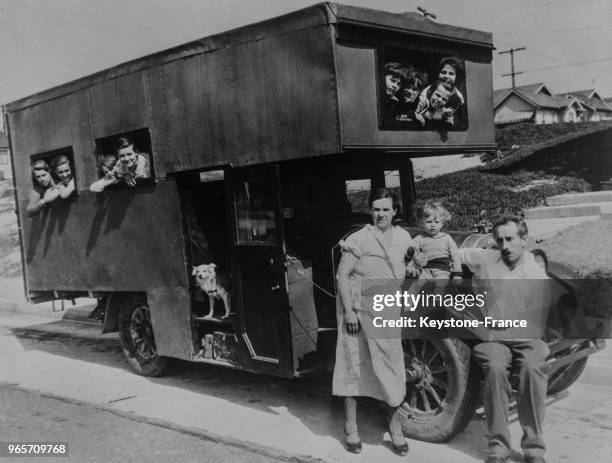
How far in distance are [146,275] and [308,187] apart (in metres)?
1.98

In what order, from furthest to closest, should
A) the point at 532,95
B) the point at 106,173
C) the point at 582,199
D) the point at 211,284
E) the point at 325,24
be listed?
the point at 532,95
the point at 582,199
the point at 106,173
the point at 211,284
the point at 325,24

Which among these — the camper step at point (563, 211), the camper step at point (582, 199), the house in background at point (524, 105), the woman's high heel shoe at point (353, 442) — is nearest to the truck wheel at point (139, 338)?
the woman's high heel shoe at point (353, 442)

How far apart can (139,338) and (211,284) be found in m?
1.66

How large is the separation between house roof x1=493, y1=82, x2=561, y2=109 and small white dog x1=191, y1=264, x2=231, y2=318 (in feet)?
183

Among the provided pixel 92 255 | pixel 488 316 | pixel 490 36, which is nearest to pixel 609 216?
pixel 490 36

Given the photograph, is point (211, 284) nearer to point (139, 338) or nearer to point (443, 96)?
point (139, 338)

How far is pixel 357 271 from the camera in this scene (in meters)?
4.67

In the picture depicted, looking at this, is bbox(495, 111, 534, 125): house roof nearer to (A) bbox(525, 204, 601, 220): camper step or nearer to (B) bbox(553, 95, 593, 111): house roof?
(B) bbox(553, 95, 593, 111): house roof

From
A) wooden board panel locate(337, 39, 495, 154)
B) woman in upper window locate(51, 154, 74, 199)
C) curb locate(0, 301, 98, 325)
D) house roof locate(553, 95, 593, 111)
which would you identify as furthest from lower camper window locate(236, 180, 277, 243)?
house roof locate(553, 95, 593, 111)

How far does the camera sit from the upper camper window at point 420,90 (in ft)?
16.7

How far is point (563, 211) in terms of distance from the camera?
11.5m

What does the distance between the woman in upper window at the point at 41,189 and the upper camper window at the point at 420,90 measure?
14.8 ft

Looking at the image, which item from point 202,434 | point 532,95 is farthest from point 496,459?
point 532,95

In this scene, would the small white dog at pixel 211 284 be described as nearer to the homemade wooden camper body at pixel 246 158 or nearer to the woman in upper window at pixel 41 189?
the homemade wooden camper body at pixel 246 158
